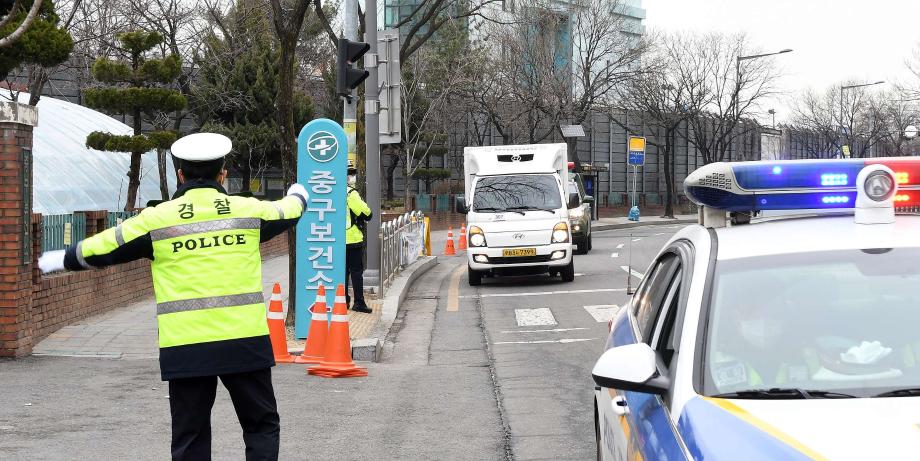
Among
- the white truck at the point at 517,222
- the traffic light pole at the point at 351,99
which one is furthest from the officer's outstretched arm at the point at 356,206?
the white truck at the point at 517,222

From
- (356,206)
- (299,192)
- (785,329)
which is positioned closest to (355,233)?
(356,206)

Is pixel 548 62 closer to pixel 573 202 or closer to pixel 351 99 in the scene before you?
pixel 573 202

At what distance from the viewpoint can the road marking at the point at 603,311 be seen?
1497cm

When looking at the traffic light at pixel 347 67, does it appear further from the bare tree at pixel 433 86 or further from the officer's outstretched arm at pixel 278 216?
the bare tree at pixel 433 86

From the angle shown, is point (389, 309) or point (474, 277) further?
point (474, 277)

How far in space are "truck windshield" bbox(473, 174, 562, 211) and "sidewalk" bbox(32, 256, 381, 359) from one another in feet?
17.8

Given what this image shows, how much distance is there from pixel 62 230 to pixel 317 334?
5.03m

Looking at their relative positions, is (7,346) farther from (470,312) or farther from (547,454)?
(470,312)

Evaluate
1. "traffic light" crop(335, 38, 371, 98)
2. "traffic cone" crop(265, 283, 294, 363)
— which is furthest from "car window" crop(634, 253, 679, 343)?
"traffic light" crop(335, 38, 371, 98)

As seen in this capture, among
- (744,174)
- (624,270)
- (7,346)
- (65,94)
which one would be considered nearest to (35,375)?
(7,346)

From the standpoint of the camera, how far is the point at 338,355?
413 inches

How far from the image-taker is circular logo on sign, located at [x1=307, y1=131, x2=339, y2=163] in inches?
484

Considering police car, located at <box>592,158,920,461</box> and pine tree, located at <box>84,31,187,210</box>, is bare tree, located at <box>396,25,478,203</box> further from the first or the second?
police car, located at <box>592,158,920,461</box>

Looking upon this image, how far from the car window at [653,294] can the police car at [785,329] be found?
0.07 ft
